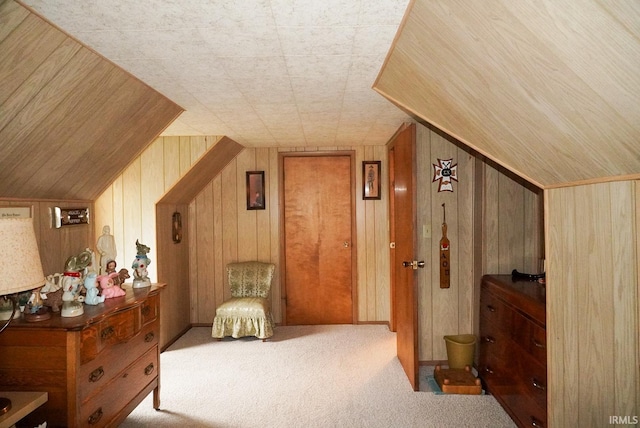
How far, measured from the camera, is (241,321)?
432cm

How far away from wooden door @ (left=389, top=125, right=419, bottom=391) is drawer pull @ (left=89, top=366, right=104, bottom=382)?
82.2 inches

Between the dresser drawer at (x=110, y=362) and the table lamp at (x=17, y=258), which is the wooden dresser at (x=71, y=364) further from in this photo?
the table lamp at (x=17, y=258)

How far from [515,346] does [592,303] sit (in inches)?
33.5

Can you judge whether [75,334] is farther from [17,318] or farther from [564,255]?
[564,255]

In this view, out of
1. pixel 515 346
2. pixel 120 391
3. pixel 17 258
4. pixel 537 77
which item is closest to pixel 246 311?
pixel 120 391

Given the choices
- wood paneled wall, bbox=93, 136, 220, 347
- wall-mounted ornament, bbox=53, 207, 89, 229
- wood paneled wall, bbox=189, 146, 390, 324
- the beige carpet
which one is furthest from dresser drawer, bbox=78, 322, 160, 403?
wood paneled wall, bbox=189, 146, 390, 324

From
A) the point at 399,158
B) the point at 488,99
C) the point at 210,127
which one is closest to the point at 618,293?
the point at 488,99

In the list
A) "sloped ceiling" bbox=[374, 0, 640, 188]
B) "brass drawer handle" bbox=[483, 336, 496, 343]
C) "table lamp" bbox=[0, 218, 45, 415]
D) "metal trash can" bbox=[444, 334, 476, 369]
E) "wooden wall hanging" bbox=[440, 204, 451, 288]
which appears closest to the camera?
"sloped ceiling" bbox=[374, 0, 640, 188]

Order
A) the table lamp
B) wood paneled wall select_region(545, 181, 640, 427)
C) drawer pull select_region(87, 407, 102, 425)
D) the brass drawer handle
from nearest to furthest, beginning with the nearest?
the table lamp → wood paneled wall select_region(545, 181, 640, 427) → drawer pull select_region(87, 407, 102, 425) → the brass drawer handle

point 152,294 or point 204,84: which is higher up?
point 204,84

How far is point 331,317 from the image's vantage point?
495cm

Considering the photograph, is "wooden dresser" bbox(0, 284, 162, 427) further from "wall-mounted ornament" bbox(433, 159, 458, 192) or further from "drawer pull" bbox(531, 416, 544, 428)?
"wall-mounted ornament" bbox(433, 159, 458, 192)

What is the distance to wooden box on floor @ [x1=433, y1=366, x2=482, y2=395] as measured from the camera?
3.05 metres

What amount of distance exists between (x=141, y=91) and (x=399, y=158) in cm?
211
